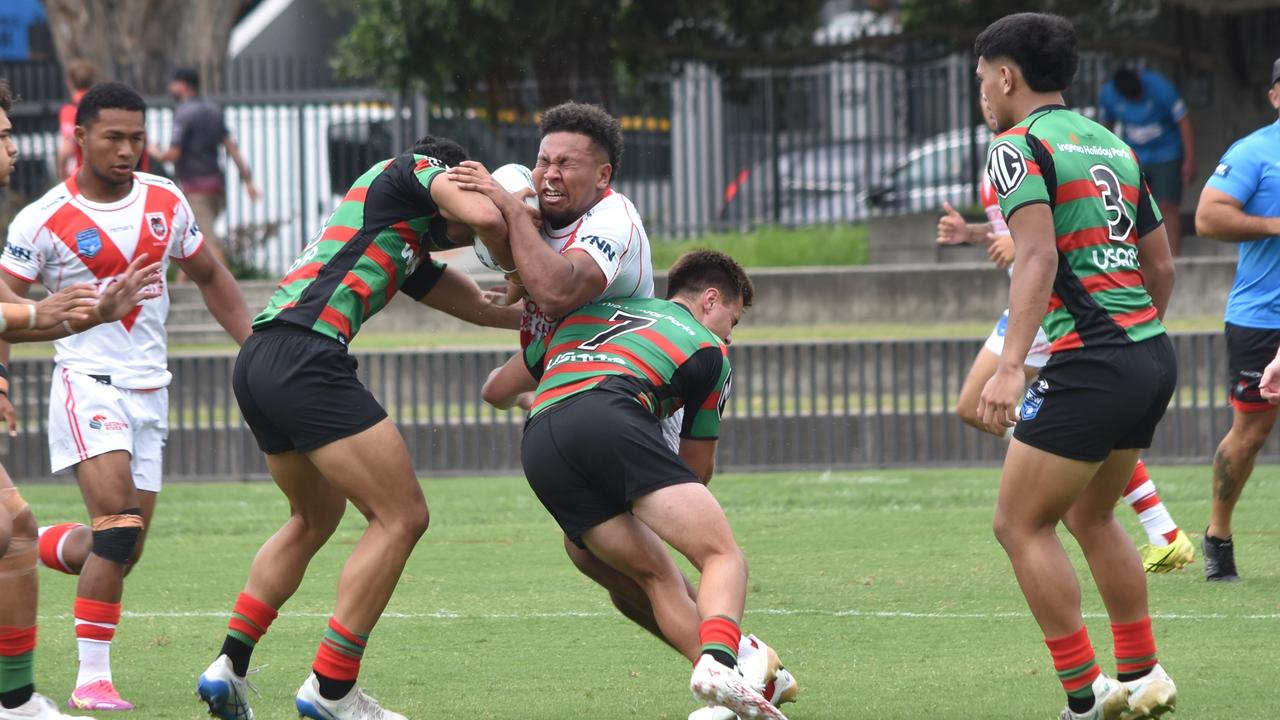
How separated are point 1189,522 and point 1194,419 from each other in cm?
290

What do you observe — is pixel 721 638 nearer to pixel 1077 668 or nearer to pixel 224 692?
pixel 1077 668

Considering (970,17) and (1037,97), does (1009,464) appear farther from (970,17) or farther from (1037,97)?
(970,17)

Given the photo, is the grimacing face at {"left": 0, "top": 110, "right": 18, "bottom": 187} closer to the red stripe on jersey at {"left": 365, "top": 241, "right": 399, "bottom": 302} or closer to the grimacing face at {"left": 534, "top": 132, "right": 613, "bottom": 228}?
the red stripe on jersey at {"left": 365, "top": 241, "right": 399, "bottom": 302}

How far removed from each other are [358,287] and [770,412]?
7717 millimetres

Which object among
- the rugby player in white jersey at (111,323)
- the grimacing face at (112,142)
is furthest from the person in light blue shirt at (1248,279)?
the grimacing face at (112,142)

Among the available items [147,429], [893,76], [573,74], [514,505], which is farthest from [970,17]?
[147,429]

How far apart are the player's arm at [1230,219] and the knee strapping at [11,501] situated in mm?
4925

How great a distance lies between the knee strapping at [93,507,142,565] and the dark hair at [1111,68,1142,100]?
12141 millimetres

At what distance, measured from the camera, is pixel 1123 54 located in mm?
18203

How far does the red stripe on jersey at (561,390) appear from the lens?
5.59 m

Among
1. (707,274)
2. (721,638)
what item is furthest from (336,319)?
(721,638)

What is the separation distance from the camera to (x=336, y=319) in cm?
584

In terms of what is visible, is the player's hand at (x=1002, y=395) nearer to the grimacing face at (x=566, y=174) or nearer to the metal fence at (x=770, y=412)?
the grimacing face at (x=566, y=174)

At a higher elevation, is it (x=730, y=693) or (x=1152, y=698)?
(x=730, y=693)
